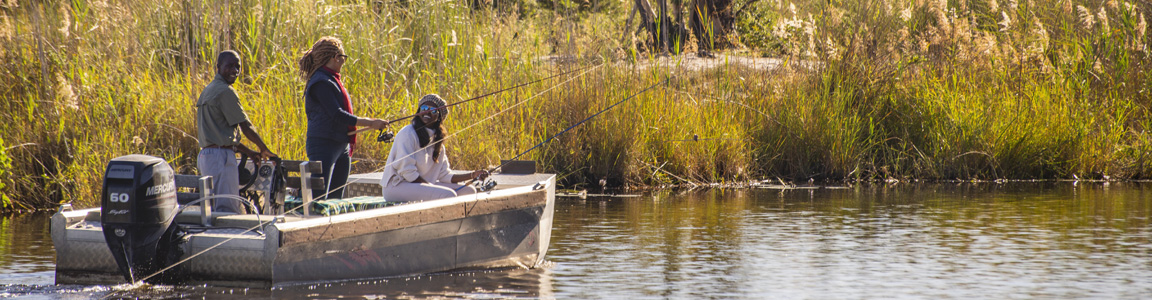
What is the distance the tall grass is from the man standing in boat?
11.8ft

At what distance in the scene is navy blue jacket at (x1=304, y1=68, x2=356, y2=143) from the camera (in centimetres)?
800

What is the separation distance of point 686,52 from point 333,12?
3653mm

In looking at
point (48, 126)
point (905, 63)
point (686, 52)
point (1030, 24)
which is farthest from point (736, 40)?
point (48, 126)

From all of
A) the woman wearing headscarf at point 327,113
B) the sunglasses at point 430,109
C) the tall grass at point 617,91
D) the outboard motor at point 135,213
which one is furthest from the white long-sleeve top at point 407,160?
the tall grass at point 617,91

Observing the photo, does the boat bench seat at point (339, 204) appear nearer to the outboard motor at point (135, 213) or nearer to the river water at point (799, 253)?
the river water at point (799, 253)

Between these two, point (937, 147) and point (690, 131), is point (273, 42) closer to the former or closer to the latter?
point (690, 131)

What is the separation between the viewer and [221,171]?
24.6ft

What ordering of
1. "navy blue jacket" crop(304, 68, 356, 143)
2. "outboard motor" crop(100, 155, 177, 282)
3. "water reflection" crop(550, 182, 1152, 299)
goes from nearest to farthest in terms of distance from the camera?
"outboard motor" crop(100, 155, 177, 282) → "water reflection" crop(550, 182, 1152, 299) → "navy blue jacket" crop(304, 68, 356, 143)

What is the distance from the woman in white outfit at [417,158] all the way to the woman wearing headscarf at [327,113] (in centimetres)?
25

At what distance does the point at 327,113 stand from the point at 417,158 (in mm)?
639

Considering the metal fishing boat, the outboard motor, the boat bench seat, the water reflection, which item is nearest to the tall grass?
the water reflection

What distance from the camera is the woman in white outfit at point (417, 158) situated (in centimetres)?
786

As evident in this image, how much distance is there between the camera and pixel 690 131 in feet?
43.5

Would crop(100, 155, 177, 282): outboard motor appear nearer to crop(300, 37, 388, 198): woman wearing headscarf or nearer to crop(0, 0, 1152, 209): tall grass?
crop(300, 37, 388, 198): woman wearing headscarf
